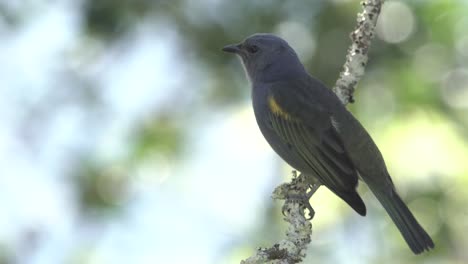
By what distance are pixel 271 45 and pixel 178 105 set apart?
198 centimetres

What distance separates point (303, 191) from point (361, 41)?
1239 millimetres

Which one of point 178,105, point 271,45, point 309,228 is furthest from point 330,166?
point 178,105

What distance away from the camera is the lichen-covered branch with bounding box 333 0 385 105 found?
7766 millimetres

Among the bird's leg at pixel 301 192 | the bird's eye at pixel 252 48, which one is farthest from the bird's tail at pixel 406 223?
the bird's eye at pixel 252 48

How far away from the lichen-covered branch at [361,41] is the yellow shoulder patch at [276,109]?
48 centimetres

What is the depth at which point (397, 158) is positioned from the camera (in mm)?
8680

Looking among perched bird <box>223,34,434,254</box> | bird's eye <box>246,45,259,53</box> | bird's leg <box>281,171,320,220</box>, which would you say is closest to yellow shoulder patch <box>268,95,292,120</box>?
perched bird <box>223,34,434,254</box>

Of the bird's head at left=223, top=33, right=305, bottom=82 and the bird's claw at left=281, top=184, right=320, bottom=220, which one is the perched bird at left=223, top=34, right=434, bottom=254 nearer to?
the bird's head at left=223, top=33, right=305, bottom=82

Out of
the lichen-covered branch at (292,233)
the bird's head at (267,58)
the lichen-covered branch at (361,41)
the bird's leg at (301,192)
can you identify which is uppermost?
the bird's head at (267,58)

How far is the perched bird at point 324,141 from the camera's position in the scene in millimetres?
7512

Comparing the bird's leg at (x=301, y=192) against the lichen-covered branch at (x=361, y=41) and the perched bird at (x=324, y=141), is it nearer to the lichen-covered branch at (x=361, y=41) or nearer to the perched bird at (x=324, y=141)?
the perched bird at (x=324, y=141)

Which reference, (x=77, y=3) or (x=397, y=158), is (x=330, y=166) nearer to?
(x=397, y=158)

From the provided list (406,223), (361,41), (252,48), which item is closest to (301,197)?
(406,223)

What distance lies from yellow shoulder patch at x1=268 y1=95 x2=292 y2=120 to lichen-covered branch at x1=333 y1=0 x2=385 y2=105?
48 centimetres
